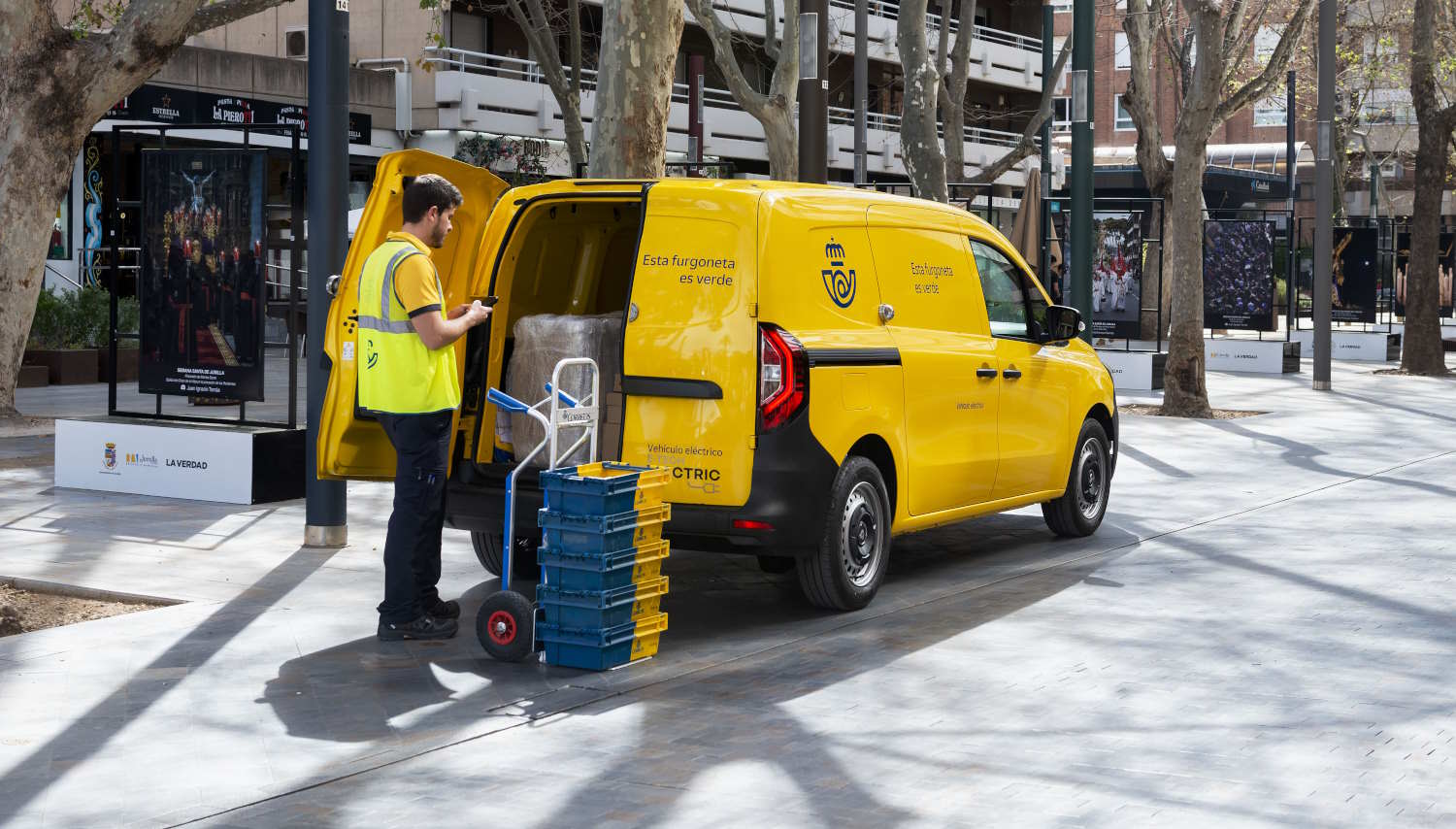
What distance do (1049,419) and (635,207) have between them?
2831 mm

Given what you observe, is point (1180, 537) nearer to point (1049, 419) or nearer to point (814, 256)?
point (1049, 419)

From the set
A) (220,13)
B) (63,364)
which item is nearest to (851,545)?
(220,13)

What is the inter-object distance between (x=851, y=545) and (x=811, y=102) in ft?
20.8

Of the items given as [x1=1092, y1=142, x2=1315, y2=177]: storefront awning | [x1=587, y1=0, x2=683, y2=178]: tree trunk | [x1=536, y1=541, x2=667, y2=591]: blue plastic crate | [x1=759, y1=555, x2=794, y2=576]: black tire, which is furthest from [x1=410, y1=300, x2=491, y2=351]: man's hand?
[x1=1092, y1=142, x2=1315, y2=177]: storefront awning

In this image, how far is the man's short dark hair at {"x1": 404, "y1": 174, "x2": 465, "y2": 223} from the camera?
7.71 meters

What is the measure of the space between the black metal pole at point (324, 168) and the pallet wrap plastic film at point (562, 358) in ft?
6.31

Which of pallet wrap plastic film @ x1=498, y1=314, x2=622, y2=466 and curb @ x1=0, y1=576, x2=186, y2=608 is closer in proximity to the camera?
pallet wrap plastic film @ x1=498, y1=314, x2=622, y2=466

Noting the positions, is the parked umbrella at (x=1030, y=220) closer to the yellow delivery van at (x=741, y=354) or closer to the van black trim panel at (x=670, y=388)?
the yellow delivery van at (x=741, y=354)

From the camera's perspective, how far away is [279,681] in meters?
7.00

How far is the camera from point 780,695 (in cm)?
688

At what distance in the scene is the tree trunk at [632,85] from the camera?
1330 centimetres

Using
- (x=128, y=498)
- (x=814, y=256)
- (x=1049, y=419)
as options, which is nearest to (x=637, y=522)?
(x=814, y=256)

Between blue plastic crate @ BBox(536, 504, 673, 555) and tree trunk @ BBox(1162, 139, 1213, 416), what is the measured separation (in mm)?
13921

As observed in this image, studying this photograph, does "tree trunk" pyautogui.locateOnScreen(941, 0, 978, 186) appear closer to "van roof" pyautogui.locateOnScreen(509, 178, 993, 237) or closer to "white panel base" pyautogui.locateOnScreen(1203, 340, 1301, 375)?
"white panel base" pyautogui.locateOnScreen(1203, 340, 1301, 375)
